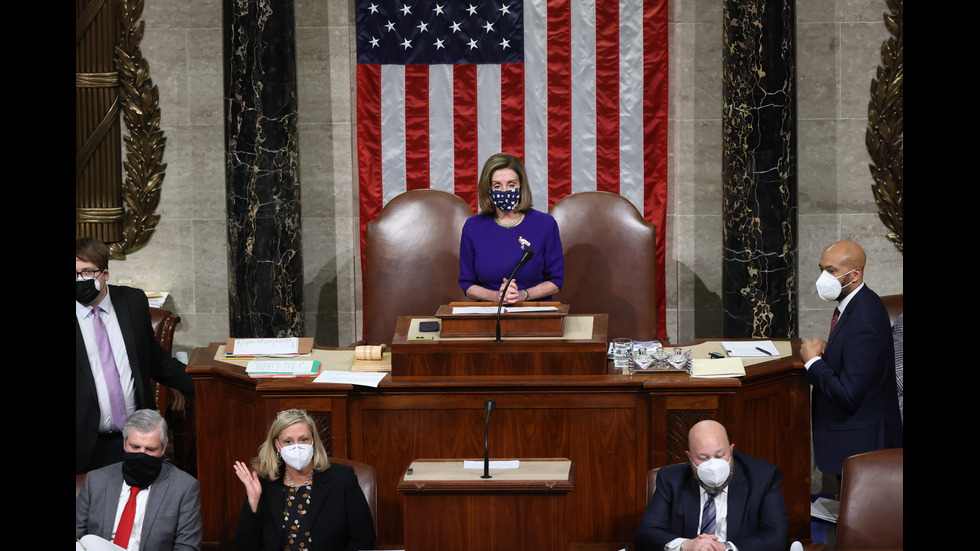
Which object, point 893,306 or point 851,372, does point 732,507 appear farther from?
point 893,306

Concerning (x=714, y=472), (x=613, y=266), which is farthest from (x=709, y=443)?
(x=613, y=266)

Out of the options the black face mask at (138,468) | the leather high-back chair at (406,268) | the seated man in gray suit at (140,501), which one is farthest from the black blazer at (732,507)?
the leather high-back chair at (406,268)

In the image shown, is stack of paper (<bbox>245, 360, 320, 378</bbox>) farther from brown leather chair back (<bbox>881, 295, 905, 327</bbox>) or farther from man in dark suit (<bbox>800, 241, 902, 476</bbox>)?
brown leather chair back (<bbox>881, 295, 905, 327</bbox>)

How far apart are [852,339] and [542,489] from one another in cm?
→ 209

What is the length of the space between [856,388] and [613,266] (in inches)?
99.0

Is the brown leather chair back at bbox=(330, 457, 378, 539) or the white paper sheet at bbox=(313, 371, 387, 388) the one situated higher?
the white paper sheet at bbox=(313, 371, 387, 388)

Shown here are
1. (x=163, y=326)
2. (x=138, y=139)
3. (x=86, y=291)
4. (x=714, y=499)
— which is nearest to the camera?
(x=714, y=499)

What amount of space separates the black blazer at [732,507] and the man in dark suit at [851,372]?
1.06 metres

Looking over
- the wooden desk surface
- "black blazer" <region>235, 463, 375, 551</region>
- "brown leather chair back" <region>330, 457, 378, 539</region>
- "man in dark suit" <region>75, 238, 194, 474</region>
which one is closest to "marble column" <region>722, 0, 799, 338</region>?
the wooden desk surface

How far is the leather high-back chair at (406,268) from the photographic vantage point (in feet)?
24.3

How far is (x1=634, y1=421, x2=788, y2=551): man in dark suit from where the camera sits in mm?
4191

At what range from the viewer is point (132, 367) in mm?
5184

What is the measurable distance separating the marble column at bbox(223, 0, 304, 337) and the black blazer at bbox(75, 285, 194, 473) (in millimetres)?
2297

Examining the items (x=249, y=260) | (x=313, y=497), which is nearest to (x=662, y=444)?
(x=313, y=497)
